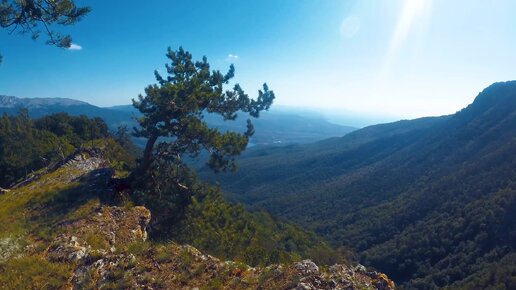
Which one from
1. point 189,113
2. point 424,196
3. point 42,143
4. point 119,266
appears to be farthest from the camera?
point 424,196

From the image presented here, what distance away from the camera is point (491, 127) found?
12144 cm

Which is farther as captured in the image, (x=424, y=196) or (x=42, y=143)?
(x=424, y=196)

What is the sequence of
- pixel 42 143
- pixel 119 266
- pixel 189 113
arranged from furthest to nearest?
pixel 42 143
pixel 189 113
pixel 119 266

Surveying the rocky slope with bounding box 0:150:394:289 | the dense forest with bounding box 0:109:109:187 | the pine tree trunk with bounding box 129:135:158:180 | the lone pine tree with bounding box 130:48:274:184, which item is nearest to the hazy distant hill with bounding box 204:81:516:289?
the lone pine tree with bounding box 130:48:274:184

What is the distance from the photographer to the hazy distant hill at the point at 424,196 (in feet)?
246

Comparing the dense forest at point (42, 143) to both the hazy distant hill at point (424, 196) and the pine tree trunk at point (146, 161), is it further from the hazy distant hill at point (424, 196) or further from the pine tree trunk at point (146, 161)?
the hazy distant hill at point (424, 196)

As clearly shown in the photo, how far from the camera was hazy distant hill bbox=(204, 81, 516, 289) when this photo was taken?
246 ft

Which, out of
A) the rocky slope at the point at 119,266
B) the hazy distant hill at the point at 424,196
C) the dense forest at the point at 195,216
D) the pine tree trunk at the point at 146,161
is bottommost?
the hazy distant hill at the point at 424,196

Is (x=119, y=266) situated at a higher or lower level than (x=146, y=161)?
lower

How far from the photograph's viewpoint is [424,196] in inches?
3994

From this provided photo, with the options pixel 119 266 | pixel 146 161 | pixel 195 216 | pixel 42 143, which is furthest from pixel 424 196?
pixel 119 266

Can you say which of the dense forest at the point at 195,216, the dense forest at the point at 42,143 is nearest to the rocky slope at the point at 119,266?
the dense forest at the point at 195,216

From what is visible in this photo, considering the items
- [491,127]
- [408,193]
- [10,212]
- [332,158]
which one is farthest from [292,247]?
[332,158]

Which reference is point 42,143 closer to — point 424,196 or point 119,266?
point 119,266
